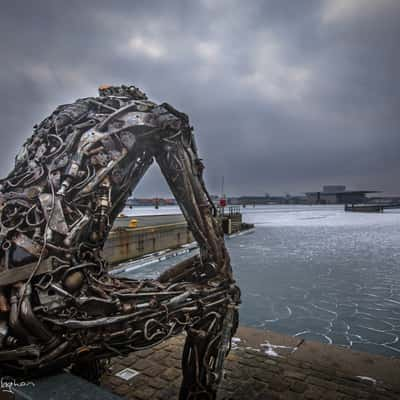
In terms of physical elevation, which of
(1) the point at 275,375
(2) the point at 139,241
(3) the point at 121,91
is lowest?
(1) the point at 275,375

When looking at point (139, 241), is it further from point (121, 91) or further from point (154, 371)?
point (121, 91)

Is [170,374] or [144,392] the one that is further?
[170,374]

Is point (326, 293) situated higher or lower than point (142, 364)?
lower

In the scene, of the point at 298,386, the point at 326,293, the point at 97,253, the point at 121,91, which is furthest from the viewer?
the point at 326,293

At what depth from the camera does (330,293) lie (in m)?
10.4

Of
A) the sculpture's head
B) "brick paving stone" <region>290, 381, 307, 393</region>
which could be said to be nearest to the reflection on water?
"brick paving stone" <region>290, 381, 307, 393</region>

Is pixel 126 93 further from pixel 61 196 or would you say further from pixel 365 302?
pixel 365 302

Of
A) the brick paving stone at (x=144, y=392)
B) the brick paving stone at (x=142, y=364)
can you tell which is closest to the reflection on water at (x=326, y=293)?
the brick paving stone at (x=142, y=364)

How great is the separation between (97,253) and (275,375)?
10.6 ft

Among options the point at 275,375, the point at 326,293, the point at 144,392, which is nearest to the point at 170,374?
the point at 144,392

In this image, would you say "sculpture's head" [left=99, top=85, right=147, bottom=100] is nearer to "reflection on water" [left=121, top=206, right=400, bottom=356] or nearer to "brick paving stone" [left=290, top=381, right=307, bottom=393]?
"brick paving stone" [left=290, top=381, right=307, bottom=393]

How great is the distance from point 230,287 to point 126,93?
224 cm

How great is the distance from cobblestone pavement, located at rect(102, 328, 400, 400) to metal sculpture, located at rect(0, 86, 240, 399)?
4.12 ft

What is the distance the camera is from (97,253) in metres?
2.66
